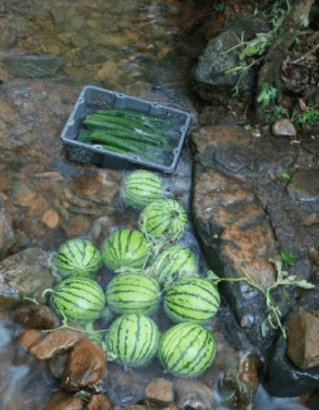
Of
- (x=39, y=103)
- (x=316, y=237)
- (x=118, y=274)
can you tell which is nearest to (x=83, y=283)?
(x=118, y=274)

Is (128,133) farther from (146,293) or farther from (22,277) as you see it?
(146,293)

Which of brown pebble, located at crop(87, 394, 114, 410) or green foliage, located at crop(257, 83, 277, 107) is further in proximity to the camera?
green foliage, located at crop(257, 83, 277, 107)

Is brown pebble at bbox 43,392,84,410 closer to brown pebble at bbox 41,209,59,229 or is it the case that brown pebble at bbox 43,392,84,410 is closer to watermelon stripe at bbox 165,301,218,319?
watermelon stripe at bbox 165,301,218,319

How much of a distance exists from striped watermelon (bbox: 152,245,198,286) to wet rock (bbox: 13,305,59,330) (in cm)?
83

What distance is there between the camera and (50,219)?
4.96 meters

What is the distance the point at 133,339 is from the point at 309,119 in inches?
123

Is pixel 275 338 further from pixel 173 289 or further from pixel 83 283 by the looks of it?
pixel 83 283

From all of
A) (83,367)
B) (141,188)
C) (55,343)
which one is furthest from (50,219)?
(83,367)

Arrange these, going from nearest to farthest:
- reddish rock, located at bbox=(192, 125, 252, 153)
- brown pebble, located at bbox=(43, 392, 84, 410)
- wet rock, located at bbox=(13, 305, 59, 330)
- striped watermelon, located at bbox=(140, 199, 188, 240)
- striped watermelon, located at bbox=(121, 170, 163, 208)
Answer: brown pebble, located at bbox=(43, 392, 84, 410)
wet rock, located at bbox=(13, 305, 59, 330)
striped watermelon, located at bbox=(140, 199, 188, 240)
striped watermelon, located at bbox=(121, 170, 163, 208)
reddish rock, located at bbox=(192, 125, 252, 153)

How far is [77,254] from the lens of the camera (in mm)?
4293

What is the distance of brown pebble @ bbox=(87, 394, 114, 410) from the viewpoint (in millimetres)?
3705

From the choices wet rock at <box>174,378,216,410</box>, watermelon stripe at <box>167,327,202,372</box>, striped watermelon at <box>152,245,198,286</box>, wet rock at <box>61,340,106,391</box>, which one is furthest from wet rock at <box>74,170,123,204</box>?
wet rock at <box>174,378,216,410</box>

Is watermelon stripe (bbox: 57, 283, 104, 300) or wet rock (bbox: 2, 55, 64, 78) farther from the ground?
wet rock (bbox: 2, 55, 64, 78)

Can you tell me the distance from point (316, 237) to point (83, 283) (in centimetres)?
203
